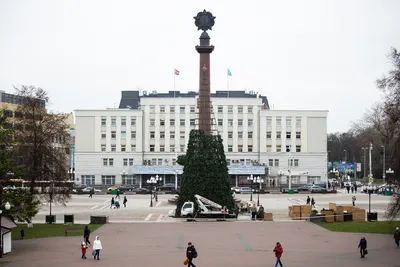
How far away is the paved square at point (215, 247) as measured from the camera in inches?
1171

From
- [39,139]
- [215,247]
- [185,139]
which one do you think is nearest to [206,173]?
[39,139]

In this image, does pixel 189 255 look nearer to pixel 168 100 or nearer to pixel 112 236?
pixel 112 236

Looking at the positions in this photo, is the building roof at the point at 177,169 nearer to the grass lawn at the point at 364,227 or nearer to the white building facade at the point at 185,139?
the white building facade at the point at 185,139

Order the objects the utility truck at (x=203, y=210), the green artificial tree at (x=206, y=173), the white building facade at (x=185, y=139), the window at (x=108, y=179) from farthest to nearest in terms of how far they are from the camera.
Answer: the white building facade at (x=185, y=139)
the window at (x=108, y=179)
the green artificial tree at (x=206, y=173)
the utility truck at (x=203, y=210)

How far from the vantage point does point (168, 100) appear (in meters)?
113

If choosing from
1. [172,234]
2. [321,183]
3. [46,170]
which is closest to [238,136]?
[321,183]

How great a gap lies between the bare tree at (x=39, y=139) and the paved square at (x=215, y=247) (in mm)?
8377


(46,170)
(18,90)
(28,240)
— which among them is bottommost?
(28,240)

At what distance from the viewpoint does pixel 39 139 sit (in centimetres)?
5103

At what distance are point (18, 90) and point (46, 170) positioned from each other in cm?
817

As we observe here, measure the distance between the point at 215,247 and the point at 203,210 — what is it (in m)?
17.6

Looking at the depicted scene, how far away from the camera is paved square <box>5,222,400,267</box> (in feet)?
97.6

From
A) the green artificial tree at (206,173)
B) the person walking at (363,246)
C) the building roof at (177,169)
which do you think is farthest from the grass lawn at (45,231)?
the building roof at (177,169)

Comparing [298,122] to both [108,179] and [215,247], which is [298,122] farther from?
[215,247]
